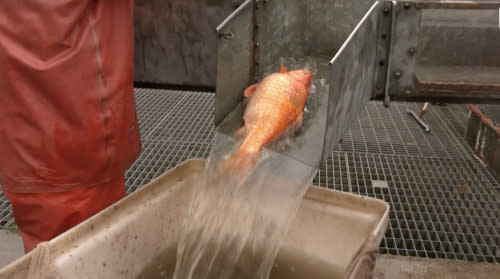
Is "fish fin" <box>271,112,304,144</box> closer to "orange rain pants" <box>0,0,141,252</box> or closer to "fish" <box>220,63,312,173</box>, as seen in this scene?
"fish" <box>220,63,312,173</box>

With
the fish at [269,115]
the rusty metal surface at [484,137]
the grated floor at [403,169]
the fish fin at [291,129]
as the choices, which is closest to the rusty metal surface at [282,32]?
the fish at [269,115]

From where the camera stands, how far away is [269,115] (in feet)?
4.68

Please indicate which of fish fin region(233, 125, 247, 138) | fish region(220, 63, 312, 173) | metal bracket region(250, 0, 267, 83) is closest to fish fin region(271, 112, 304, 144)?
fish region(220, 63, 312, 173)

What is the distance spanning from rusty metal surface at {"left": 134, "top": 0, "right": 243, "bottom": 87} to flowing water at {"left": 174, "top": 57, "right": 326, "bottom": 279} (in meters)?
0.56

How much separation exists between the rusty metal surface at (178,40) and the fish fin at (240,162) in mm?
667

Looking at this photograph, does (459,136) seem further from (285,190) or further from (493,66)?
(285,190)

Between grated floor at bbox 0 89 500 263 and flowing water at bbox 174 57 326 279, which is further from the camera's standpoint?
grated floor at bbox 0 89 500 263

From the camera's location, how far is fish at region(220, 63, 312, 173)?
4.49 feet

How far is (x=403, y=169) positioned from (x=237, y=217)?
1.84 metres

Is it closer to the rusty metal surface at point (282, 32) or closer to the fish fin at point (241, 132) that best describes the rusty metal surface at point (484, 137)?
the rusty metal surface at point (282, 32)

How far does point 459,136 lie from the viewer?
350cm

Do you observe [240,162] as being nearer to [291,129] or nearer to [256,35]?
[291,129]

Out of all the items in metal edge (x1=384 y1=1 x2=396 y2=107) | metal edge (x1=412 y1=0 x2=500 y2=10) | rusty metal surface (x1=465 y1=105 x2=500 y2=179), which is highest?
metal edge (x1=412 y1=0 x2=500 y2=10)

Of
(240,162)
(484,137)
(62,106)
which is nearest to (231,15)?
(240,162)
